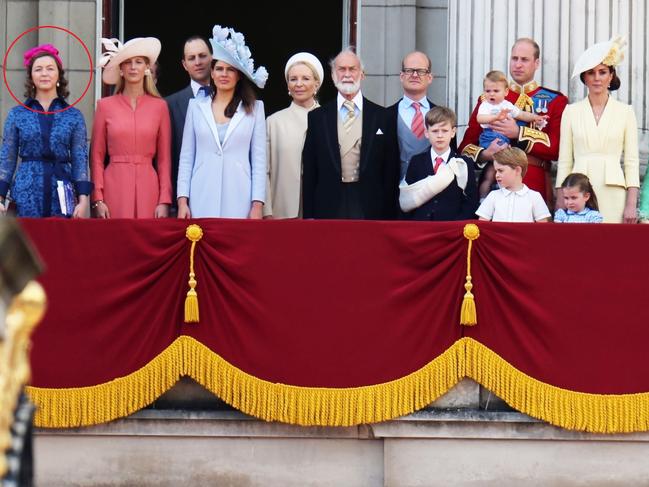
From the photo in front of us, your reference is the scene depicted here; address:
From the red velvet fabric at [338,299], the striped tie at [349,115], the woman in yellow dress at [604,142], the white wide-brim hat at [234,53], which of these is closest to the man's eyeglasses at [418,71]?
the striped tie at [349,115]

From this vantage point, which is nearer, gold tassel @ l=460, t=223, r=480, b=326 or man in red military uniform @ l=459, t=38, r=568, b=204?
gold tassel @ l=460, t=223, r=480, b=326

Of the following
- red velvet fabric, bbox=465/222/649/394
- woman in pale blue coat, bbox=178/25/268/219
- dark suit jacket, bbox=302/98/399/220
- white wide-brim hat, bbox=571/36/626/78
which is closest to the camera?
red velvet fabric, bbox=465/222/649/394

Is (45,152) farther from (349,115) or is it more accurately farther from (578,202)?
(578,202)

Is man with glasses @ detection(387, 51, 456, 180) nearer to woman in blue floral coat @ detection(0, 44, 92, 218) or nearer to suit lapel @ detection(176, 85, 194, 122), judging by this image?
suit lapel @ detection(176, 85, 194, 122)

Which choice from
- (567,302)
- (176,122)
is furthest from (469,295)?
(176,122)

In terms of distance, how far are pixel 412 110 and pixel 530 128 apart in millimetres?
760

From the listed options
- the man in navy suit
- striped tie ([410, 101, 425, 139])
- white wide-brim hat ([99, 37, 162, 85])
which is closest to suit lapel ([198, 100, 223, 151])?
the man in navy suit

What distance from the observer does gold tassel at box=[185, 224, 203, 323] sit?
986 centimetres

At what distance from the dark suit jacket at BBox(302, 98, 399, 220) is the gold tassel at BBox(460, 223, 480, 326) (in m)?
0.99

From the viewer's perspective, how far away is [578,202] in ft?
34.4

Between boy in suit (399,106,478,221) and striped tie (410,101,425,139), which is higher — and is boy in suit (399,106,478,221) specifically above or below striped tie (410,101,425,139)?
below

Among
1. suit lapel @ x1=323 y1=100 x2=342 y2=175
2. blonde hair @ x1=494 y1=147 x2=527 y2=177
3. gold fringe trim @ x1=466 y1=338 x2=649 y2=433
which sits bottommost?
gold fringe trim @ x1=466 y1=338 x2=649 y2=433

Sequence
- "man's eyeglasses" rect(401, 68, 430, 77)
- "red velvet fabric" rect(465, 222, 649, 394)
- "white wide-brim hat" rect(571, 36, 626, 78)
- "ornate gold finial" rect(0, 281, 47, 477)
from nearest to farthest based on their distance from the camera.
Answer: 1. "ornate gold finial" rect(0, 281, 47, 477)
2. "red velvet fabric" rect(465, 222, 649, 394)
3. "white wide-brim hat" rect(571, 36, 626, 78)
4. "man's eyeglasses" rect(401, 68, 430, 77)

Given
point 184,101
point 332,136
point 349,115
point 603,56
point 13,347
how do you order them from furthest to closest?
point 184,101
point 603,56
point 349,115
point 332,136
point 13,347
